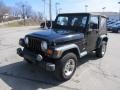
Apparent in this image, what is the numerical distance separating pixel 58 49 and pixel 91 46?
2.31 metres

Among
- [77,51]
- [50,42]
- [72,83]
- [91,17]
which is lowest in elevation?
[72,83]

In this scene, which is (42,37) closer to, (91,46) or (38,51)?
(38,51)

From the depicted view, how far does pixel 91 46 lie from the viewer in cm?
695

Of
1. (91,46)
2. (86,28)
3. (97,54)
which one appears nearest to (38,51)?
(86,28)

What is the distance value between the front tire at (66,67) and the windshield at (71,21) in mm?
1380

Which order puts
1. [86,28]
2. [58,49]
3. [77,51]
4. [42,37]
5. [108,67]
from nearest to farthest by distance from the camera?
A: [58,49] → [42,37] → [77,51] → [86,28] → [108,67]

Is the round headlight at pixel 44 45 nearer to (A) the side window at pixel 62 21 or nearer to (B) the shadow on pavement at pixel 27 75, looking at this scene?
A: (B) the shadow on pavement at pixel 27 75

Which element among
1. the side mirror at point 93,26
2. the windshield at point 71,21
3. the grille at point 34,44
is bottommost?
the grille at point 34,44

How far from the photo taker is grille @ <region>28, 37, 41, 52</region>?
214 inches

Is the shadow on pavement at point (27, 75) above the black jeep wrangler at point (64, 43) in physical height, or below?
below

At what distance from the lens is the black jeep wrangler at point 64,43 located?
5109 mm

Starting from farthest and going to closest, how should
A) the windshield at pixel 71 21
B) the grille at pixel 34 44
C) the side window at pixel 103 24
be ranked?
the side window at pixel 103 24 < the windshield at pixel 71 21 < the grille at pixel 34 44

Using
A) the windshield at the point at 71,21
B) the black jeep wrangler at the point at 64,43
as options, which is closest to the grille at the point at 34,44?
Result: the black jeep wrangler at the point at 64,43

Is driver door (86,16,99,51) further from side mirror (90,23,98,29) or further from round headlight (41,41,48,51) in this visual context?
round headlight (41,41,48,51)
